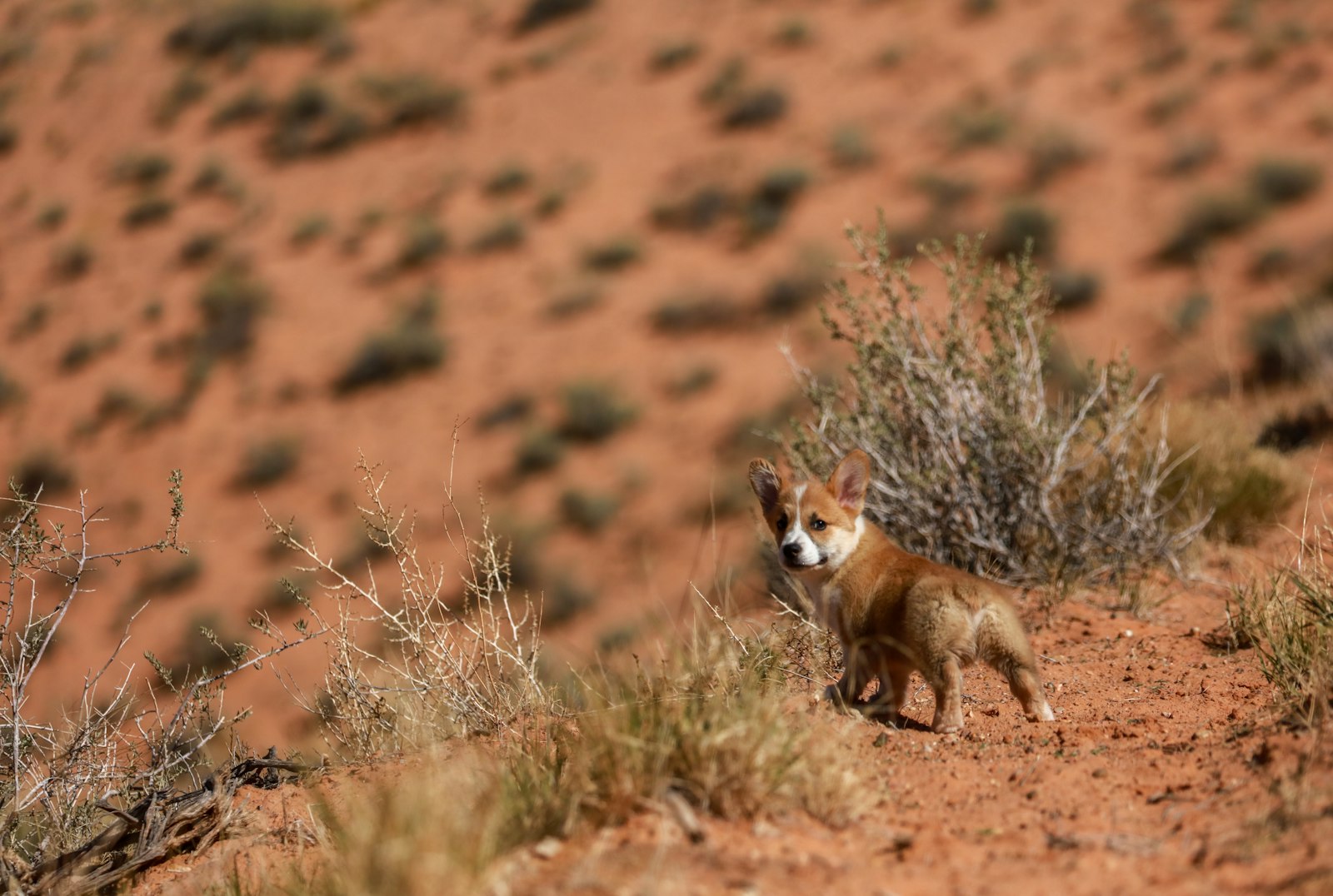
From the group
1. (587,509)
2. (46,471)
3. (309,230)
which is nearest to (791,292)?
(587,509)

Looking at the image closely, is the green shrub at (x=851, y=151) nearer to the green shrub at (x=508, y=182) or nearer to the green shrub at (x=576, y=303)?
the green shrub at (x=576, y=303)

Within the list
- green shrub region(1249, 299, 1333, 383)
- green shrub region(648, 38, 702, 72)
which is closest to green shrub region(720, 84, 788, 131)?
green shrub region(648, 38, 702, 72)

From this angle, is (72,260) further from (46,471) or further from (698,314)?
(698,314)

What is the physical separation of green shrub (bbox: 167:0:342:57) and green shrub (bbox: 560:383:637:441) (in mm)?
19180

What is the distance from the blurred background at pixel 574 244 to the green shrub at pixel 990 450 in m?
4.93

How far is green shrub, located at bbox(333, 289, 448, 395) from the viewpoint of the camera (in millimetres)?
22359

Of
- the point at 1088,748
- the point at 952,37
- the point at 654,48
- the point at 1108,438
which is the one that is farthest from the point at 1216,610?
the point at 654,48

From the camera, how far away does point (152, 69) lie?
35.4 metres

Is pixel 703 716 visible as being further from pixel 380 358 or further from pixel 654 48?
pixel 654 48

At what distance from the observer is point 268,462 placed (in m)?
20.7

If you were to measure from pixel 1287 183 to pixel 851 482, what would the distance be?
18662mm

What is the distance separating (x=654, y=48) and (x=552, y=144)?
405 centimetres

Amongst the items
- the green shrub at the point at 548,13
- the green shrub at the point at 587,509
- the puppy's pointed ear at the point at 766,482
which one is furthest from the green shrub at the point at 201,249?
the puppy's pointed ear at the point at 766,482

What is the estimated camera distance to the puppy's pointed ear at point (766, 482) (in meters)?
5.66
